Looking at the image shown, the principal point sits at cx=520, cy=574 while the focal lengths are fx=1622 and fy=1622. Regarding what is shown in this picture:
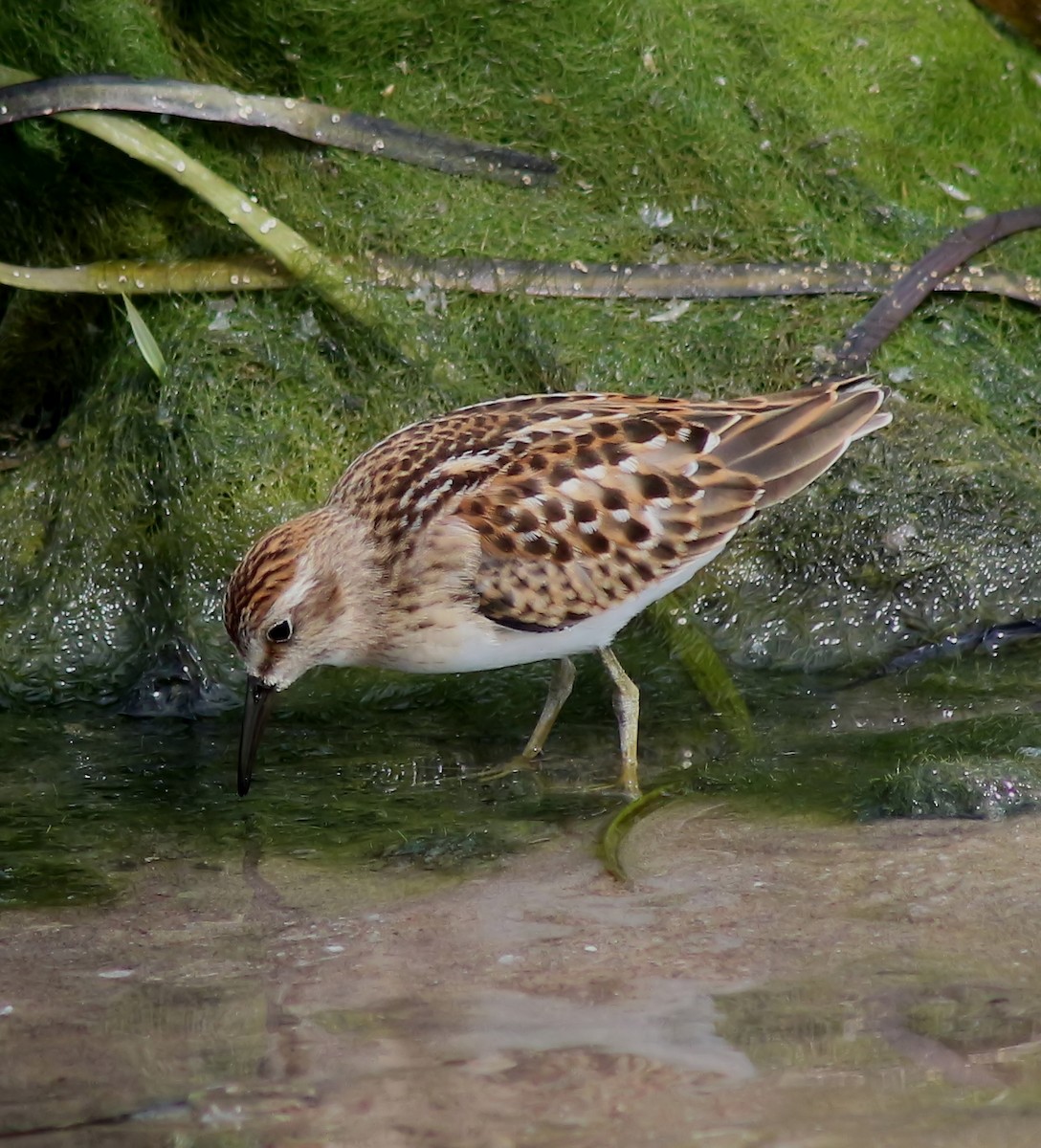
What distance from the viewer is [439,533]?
5496 mm

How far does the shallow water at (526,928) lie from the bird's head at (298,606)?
433 millimetres

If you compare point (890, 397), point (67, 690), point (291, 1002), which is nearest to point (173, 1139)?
point (291, 1002)

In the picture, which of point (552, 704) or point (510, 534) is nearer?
point (510, 534)

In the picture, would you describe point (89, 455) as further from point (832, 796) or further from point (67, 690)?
point (832, 796)

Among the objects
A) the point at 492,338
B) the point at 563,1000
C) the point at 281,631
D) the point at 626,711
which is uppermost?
the point at 492,338

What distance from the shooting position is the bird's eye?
5.46 meters

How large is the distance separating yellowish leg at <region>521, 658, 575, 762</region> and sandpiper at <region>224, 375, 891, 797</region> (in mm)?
433

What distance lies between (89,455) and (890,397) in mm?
3386

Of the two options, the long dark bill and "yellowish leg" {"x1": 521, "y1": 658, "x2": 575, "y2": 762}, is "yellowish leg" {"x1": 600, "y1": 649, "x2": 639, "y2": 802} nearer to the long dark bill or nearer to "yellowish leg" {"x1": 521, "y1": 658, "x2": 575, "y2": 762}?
"yellowish leg" {"x1": 521, "y1": 658, "x2": 575, "y2": 762}

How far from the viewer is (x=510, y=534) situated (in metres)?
5.45

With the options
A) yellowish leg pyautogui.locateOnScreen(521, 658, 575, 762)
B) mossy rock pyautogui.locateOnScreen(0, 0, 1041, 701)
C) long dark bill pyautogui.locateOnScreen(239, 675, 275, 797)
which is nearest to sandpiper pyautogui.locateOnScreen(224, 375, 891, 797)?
long dark bill pyautogui.locateOnScreen(239, 675, 275, 797)

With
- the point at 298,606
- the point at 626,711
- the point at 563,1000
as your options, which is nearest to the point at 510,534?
the point at 298,606

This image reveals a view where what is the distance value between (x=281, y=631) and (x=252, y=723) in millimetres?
355

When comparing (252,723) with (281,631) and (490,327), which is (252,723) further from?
(490,327)
